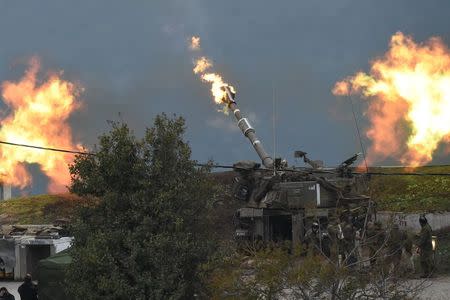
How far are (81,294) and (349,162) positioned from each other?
56.1ft

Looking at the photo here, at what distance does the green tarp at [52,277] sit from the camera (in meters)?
15.1

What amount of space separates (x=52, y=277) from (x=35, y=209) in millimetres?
27939

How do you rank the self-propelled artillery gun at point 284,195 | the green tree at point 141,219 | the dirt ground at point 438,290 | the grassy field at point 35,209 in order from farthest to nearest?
the grassy field at point 35,209 < the self-propelled artillery gun at point 284,195 < the dirt ground at point 438,290 < the green tree at point 141,219

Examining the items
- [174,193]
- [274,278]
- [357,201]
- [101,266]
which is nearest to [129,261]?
[101,266]

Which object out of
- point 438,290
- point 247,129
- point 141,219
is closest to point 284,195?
point 247,129

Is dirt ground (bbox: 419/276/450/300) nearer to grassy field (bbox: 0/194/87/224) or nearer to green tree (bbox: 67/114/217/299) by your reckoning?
green tree (bbox: 67/114/217/299)

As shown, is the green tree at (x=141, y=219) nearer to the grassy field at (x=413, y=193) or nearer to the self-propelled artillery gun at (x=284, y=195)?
the self-propelled artillery gun at (x=284, y=195)

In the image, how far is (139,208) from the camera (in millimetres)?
12164

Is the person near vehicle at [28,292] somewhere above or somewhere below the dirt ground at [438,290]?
above

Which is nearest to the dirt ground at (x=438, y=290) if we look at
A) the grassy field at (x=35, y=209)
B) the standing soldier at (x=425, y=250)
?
the standing soldier at (x=425, y=250)

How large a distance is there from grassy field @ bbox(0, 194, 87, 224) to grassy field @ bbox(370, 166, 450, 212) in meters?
18.8

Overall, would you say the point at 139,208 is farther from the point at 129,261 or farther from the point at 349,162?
the point at 349,162

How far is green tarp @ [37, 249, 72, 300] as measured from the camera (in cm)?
1514

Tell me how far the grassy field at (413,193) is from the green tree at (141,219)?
18.1 meters
